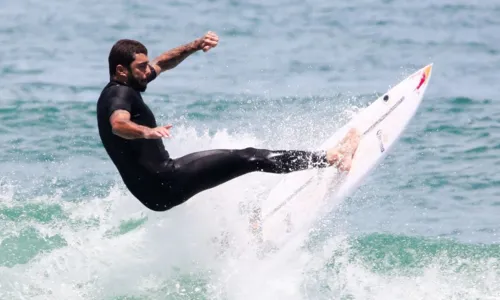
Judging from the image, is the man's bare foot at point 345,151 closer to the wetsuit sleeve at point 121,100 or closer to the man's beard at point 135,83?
the man's beard at point 135,83

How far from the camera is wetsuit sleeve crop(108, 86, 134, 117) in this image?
8.68m

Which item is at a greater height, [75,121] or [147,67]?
[147,67]

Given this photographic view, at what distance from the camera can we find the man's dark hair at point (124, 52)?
8.84 metres

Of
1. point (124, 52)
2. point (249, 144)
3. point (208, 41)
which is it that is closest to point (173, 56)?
point (208, 41)

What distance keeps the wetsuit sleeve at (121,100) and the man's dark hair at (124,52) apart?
0.22 metres

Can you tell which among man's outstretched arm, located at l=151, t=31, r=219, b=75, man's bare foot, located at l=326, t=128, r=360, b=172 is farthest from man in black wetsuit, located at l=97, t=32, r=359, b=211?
man's outstretched arm, located at l=151, t=31, r=219, b=75

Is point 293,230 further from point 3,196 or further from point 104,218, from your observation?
point 3,196

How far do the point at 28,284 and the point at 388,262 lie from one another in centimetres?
352

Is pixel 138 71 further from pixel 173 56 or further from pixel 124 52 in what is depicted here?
pixel 173 56

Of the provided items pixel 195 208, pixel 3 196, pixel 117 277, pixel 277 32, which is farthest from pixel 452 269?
pixel 277 32

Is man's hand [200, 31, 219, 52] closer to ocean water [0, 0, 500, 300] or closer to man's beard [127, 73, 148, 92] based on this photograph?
man's beard [127, 73, 148, 92]

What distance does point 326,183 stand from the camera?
10.5 metres

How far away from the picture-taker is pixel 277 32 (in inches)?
802

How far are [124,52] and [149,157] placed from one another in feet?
2.95
